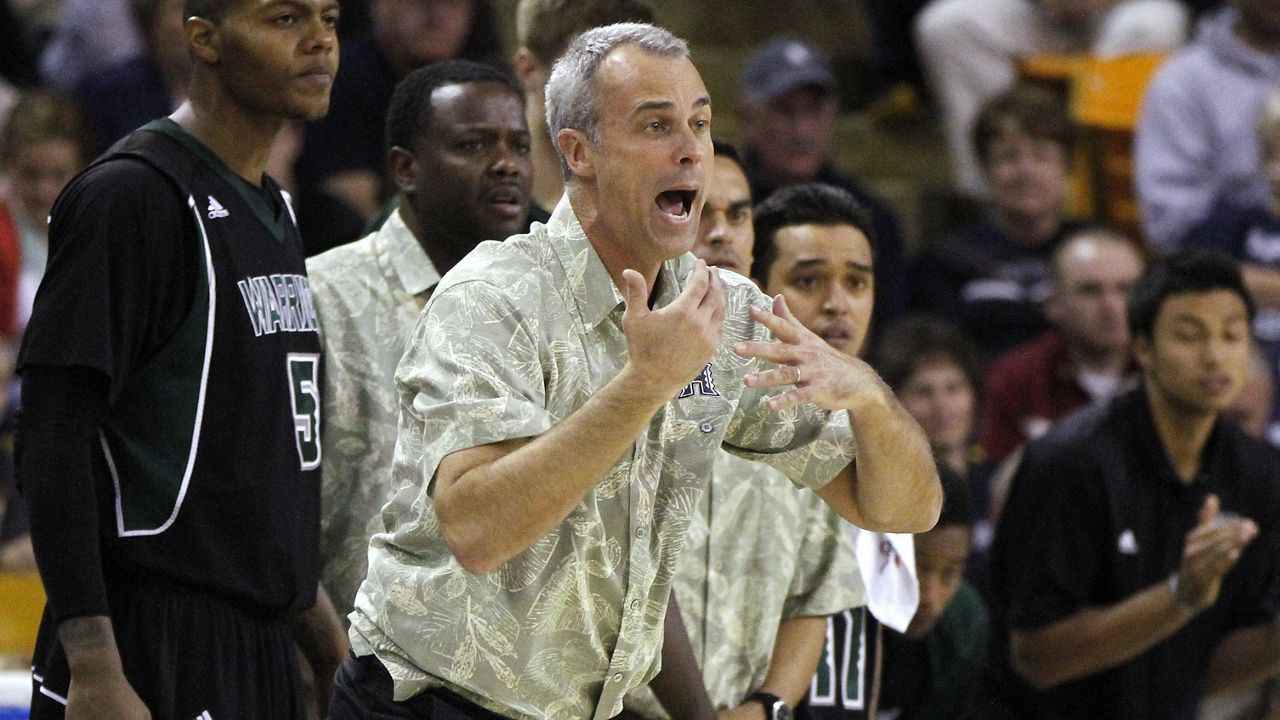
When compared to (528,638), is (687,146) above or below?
above

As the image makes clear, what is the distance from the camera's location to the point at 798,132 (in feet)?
24.7

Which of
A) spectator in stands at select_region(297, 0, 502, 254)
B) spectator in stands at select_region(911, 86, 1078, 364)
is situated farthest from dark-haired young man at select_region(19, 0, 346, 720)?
spectator in stands at select_region(911, 86, 1078, 364)

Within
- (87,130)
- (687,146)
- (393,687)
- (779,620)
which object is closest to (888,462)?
→ (687,146)

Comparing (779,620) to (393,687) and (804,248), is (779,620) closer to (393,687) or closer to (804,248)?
(804,248)

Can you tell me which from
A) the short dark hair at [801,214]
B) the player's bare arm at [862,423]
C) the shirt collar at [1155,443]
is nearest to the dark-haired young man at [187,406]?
the player's bare arm at [862,423]

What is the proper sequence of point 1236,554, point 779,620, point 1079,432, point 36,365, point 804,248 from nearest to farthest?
point 36,365 → point 779,620 → point 804,248 → point 1236,554 → point 1079,432

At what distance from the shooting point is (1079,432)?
5570 millimetres

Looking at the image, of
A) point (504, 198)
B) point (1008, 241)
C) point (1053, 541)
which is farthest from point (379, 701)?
point (1008, 241)

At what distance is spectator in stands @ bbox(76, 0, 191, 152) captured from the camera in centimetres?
717

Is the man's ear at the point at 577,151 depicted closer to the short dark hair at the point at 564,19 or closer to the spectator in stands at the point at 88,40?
the short dark hair at the point at 564,19

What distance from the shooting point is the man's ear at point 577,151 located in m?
3.01

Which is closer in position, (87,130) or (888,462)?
(888,462)

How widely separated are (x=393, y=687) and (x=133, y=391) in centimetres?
69

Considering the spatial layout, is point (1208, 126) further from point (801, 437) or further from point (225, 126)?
point (225, 126)
